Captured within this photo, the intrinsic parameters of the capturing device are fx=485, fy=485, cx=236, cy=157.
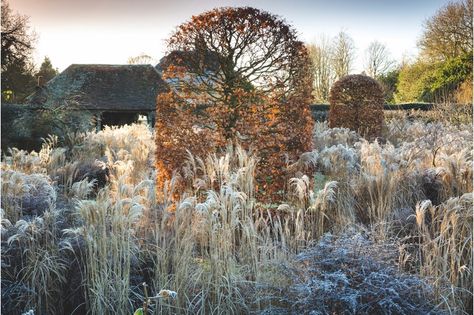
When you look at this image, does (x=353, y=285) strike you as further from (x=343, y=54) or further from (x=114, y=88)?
(x=343, y=54)

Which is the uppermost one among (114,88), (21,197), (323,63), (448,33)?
(448,33)

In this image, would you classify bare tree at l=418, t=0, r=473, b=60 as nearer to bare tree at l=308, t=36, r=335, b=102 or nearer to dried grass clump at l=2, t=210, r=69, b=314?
bare tree at l=308, t=36, r=335, b=102

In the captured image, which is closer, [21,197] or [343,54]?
[21,197]

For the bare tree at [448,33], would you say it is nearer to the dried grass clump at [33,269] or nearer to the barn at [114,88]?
the barn at [114,88]

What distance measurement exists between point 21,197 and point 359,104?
1139 centimetres

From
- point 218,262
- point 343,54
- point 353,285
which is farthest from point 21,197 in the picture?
point 343,54

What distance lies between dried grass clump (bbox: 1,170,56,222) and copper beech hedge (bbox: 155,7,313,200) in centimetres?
165

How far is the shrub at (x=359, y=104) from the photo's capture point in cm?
1411

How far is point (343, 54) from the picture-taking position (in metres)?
29.9

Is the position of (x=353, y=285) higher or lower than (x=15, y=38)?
lower

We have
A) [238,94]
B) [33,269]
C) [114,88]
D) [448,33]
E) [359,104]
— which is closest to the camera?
[33,269]

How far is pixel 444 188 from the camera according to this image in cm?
552

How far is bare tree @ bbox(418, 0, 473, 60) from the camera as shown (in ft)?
88.7

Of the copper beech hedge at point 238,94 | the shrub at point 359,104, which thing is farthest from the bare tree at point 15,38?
the copper beech hedge at point 238,94
